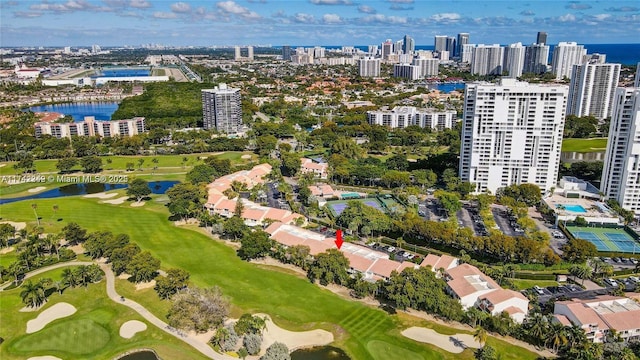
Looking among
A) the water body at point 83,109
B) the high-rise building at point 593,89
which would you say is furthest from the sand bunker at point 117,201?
the high-rise building at point 593,89

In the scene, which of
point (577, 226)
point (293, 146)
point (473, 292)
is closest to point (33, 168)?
point (293, 146)

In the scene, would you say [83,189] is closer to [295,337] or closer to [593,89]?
[295,337]

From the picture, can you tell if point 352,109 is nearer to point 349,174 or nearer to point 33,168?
point 349,174

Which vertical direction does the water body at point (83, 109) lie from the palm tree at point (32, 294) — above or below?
above

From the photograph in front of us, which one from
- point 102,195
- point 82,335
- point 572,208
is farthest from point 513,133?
point 102,195

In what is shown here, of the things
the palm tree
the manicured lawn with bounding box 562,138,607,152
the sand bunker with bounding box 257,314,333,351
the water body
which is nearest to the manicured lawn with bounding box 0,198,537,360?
the sand bunker with bounding box 257,314,333,351

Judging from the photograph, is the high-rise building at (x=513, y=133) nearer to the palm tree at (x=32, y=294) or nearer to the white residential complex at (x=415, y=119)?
the white residential complex at (x=415, y=119)
